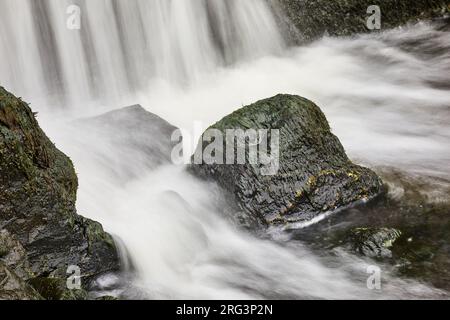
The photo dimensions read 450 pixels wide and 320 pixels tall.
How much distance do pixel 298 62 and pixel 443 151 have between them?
384 centimetres

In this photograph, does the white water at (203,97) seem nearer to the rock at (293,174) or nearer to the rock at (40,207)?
the rock at (293,174)

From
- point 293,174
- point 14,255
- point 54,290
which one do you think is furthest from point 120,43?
point 54,290

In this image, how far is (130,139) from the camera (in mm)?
7754

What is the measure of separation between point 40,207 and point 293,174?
2659 mm

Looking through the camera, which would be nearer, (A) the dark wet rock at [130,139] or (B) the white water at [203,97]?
(B) the white water at [203,97]

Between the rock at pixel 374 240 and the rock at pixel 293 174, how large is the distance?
1.83 ft

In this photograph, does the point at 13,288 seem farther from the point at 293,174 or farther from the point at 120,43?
the point at 120,43

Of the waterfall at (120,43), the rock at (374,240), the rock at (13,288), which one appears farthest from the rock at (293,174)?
the waterfall at (120,43)

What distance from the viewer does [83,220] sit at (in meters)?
5.46

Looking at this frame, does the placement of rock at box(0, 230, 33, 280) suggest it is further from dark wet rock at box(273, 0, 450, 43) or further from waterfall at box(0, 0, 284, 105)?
dark wet rock at box(273, 0, 450, 43)

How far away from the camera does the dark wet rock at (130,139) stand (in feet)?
24.2

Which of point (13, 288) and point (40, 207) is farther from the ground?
point (40, 207)

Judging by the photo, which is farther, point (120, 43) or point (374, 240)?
point (120, 43)
